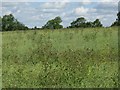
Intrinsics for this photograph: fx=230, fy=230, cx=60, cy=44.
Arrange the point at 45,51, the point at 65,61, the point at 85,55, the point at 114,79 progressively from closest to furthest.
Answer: the point at 114,79 → the point at 65,61 → the point at 85,55 → the point at 45,51

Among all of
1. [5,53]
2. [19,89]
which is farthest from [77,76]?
[5,53]

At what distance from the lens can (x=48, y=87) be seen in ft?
24.4

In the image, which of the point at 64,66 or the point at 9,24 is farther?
the point at 9,24

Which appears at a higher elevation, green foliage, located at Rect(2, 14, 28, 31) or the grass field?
green foliage, located at Rect(2, 14, 28, 31)

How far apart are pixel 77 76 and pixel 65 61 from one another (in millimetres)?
2222

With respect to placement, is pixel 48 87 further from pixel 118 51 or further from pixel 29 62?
pixel 118 51

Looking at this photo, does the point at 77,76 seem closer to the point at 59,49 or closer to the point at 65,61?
the point at 65,61

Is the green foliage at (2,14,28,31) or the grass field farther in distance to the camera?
the green foliage at (2,14,28,31)

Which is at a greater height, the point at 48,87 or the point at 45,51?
the point at 45,51

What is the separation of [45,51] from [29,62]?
1.59 m

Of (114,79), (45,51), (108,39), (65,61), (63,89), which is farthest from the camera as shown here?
(108,39)

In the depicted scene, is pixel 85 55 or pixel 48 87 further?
pixel 85 55

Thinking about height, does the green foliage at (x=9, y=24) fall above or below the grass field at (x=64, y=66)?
above

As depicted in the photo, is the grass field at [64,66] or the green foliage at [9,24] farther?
the green foliage at [9,24]
